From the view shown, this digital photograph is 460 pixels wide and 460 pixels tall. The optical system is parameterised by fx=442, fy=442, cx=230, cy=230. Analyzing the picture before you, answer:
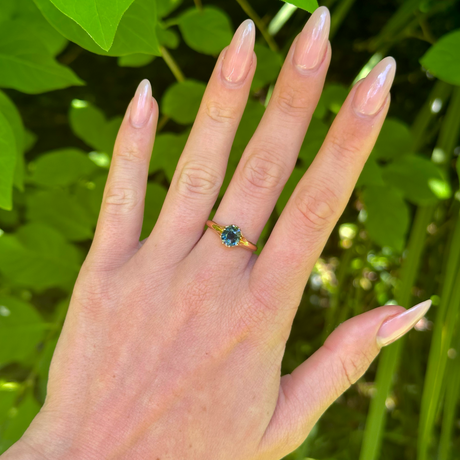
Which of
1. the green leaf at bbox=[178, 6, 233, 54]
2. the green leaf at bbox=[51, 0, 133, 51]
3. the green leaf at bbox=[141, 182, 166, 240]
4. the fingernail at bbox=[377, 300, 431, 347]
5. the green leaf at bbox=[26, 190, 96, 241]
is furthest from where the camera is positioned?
the green leaf at bbox=[26, 190, 96, 241]

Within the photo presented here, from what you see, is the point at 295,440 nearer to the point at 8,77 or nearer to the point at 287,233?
the point at 287,233

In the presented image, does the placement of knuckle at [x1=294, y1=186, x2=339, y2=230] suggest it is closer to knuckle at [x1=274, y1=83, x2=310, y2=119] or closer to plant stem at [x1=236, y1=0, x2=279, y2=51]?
knuckle at [x1=274, y1=83, x2=310, y2=119]

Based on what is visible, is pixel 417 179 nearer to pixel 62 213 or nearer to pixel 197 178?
pixel 197 178

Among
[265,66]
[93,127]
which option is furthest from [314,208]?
[93,127]

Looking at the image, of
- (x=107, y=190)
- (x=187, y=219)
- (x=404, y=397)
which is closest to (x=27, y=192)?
(x=107, y=190)

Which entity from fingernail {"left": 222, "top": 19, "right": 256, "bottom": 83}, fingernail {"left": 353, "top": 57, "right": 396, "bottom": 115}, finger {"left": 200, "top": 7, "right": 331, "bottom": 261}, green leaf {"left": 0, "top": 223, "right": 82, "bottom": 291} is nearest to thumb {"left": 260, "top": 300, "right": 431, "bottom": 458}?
finger {"left": 200, "top": 7, "right": 331, "bottom": 261}
